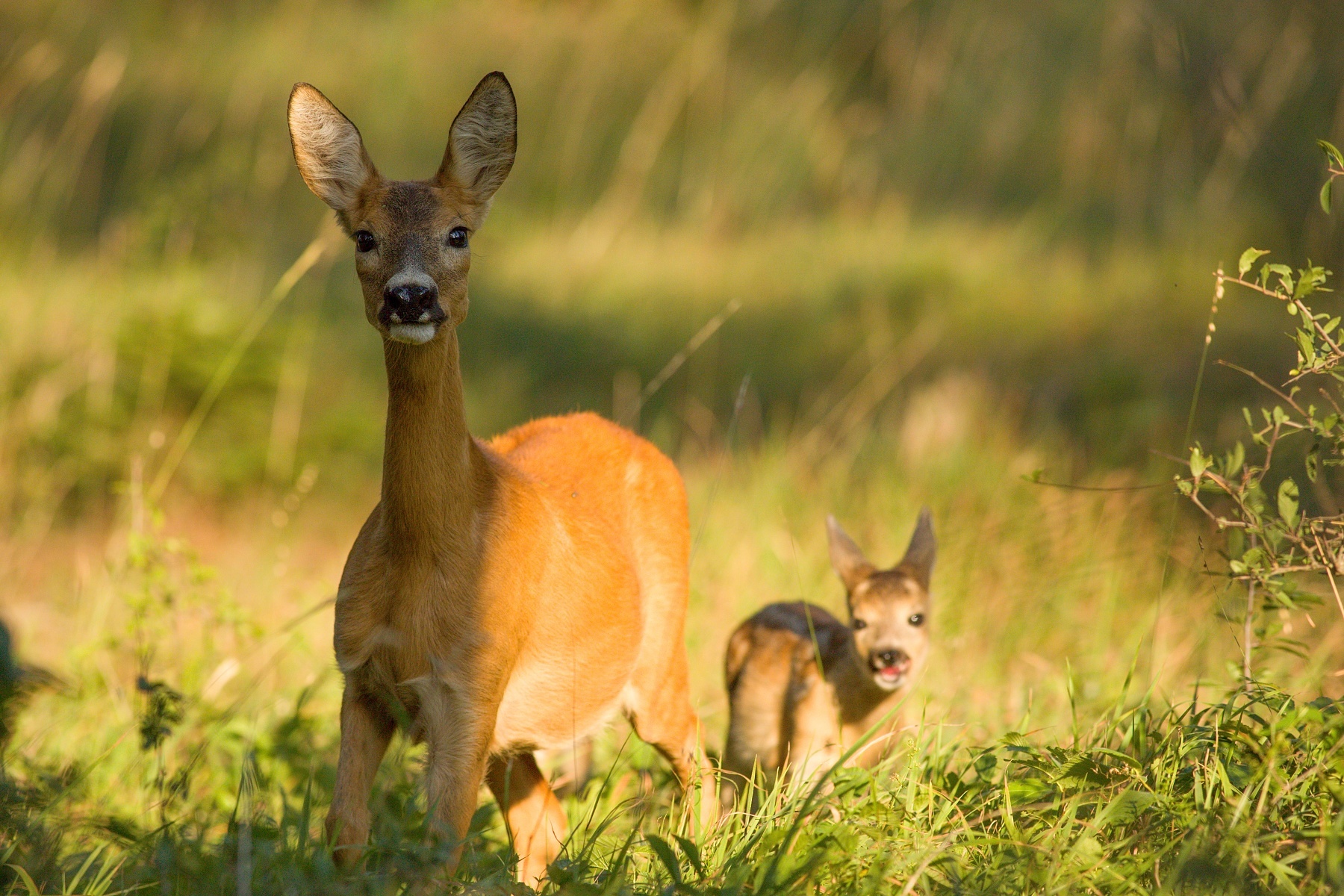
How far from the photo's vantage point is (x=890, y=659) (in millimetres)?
5102

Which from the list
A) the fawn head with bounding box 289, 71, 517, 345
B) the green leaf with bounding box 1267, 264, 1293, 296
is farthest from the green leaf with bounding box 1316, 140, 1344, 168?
the fawn head with bounding box 289, 71, 517, 345

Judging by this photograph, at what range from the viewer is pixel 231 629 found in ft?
20.3

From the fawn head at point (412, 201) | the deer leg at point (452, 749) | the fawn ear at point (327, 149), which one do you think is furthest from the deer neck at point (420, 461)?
the fawn ear at point (327, 149)

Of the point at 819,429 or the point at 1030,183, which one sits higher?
the point at 1030,183

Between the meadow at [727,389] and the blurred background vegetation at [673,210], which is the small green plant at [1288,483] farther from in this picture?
the blurred background vegetation at [673,210]

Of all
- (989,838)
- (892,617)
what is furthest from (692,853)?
(892,617)

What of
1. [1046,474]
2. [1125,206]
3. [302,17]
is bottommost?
[1046,474]

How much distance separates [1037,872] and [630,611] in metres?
1.67

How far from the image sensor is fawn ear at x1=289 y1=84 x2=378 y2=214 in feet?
12.4

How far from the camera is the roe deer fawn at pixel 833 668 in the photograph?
5.21 metres

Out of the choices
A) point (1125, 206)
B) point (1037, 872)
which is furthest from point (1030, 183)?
point (1037, 872)

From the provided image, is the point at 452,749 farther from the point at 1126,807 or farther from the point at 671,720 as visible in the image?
the point at 1126,807

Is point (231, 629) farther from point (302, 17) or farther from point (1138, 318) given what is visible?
point (302, 17)

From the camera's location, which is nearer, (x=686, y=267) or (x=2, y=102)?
(x=2, y=102)
